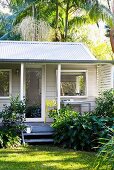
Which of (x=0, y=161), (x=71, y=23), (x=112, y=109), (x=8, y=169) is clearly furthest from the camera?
(x=71, y=23)

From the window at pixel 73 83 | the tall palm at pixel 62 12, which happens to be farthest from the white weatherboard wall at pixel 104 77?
the tall palm at pixel 62 12

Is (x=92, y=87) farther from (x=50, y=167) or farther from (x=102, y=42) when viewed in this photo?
(x=102, y=42)

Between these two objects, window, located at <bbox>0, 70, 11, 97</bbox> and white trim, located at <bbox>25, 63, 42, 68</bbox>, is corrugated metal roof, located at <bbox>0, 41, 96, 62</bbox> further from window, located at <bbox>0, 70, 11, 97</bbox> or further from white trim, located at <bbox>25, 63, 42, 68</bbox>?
window, located at <bbox>0, 70, 11, 97</bbox>

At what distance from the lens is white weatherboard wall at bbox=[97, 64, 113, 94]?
14406mm

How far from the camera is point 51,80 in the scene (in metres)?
14.8

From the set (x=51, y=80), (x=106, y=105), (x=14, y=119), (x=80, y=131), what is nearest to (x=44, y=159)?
(x=80, y=131)

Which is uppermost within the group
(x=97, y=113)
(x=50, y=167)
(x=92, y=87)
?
(x=92, y=87)

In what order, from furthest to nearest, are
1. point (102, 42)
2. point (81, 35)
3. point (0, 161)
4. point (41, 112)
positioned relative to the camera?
1. point (102, 42)
2. point (81, 35)
3. point (41, 112)
4. point (0, 161)

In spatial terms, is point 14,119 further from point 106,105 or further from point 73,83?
point 73,83

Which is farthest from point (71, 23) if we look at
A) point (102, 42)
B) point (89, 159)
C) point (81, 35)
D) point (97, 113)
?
point (89, 159)

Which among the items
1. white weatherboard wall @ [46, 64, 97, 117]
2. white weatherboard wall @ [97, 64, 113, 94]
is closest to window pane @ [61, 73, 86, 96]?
white weatherboard wall @ [46, 64, 97, 117]

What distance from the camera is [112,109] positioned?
13.3 metres

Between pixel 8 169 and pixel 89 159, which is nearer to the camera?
pixel 8 169

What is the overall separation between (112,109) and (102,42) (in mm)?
22490
